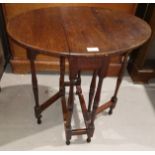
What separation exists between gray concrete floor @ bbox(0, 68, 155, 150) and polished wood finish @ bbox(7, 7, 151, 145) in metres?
0.15

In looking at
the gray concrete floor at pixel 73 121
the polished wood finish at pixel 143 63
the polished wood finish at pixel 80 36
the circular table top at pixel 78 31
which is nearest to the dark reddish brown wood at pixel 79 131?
the polished wood finish at pixel 80 36

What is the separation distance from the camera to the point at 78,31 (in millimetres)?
1019

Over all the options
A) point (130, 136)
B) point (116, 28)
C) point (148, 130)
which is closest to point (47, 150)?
point (130, 136)

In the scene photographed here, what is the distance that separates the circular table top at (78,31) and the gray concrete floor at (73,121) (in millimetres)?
719

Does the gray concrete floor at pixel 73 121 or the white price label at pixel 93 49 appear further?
the gray concrete floor at pixel 73 121

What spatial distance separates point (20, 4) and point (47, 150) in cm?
106

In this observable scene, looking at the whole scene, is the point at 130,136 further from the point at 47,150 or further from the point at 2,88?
the point at 2,88

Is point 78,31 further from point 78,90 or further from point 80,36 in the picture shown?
point 78,90

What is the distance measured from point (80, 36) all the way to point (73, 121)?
740mm

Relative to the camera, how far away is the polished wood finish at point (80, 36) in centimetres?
87

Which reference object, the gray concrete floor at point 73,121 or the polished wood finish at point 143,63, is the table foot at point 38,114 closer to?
the gray concrete floor at point 73,121

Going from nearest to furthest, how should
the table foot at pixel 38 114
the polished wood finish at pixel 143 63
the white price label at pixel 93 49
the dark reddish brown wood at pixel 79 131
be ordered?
1. the white price label at pixel 93 49
2. the dark reddish brown wood at pixel 79 131
3. the table foot at pixel 38 114
4. the polished wood finish at pixel 143 63

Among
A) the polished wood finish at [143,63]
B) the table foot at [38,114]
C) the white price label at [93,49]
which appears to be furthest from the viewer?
the polished wood finish at [143,63]

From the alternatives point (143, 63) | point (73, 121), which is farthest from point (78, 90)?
point (143, 63)
